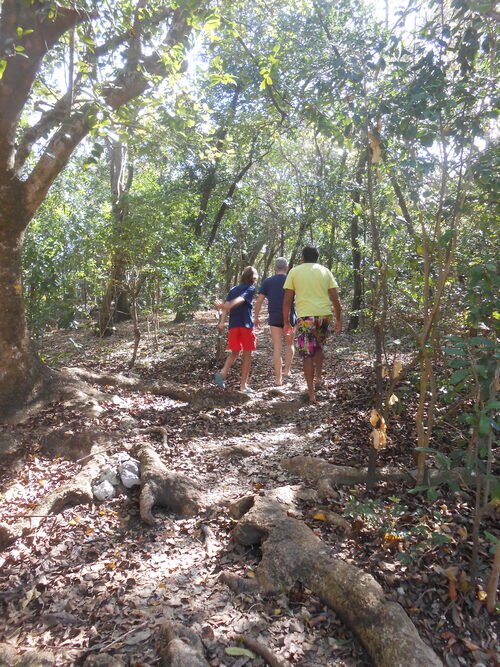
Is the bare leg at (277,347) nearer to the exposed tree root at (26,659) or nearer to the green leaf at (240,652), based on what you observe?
the green leaf at (240,652)

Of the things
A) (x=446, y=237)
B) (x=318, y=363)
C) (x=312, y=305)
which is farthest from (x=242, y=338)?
(x=446, y=237)

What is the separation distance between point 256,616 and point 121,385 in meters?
4.68

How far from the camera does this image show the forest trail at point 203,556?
2.28 metres

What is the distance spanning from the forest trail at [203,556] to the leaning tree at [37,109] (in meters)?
0.75

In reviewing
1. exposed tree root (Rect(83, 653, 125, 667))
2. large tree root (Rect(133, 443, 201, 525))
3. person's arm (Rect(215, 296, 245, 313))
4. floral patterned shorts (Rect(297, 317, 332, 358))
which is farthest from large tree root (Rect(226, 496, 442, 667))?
person's arm (Rect(215, 296, 245, 313))

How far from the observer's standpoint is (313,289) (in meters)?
5.57

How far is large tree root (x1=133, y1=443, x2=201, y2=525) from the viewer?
3533 millimetres

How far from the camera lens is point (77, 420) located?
488 centimetres

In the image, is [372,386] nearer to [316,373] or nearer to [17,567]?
[316,373]

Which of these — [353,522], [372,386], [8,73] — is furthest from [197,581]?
[8,73]

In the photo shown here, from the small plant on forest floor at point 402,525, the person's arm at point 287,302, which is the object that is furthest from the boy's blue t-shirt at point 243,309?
the small plant on forest floor at point 402,525

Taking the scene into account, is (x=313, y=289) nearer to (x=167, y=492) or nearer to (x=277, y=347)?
(x=277, y=347)

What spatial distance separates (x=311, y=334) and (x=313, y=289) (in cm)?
59

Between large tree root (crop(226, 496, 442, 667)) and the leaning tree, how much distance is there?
10.9ft
